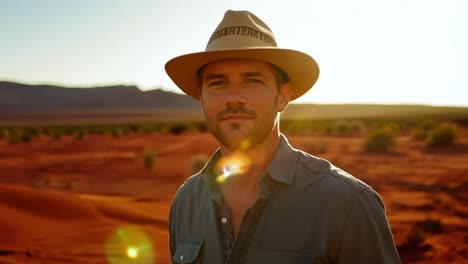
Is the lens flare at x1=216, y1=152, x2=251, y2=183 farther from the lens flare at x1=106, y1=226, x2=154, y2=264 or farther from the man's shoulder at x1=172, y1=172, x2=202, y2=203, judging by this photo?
the lens flare at x1=106, y1=226, x2=154, y2=264

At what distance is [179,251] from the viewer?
284cm

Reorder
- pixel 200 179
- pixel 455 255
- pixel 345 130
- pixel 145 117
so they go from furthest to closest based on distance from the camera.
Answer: pixel 145 117, pixel 345 130, pixel 455 255, pixel 200 179

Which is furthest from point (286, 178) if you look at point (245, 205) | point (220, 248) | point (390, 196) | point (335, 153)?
point (335, 153)

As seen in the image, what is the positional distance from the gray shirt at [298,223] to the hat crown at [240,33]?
24.4 inches

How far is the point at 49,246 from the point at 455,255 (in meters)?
6.98

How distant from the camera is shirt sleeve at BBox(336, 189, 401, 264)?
7.69 feet

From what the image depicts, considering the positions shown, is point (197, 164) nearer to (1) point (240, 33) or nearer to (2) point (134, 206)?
(2) point (134, 206)

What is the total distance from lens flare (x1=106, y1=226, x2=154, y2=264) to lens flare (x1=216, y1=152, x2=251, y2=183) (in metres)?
5.15

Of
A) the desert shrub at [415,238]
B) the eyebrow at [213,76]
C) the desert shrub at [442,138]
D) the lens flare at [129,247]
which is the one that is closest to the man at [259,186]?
the eyebrow at [213,76]

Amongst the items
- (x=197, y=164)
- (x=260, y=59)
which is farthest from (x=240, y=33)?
(x=197, y=164)

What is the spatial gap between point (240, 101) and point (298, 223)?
709mm

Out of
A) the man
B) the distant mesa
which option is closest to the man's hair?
the man

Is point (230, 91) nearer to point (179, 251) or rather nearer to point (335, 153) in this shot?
point (179, 251)

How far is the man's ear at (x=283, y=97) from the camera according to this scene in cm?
285
